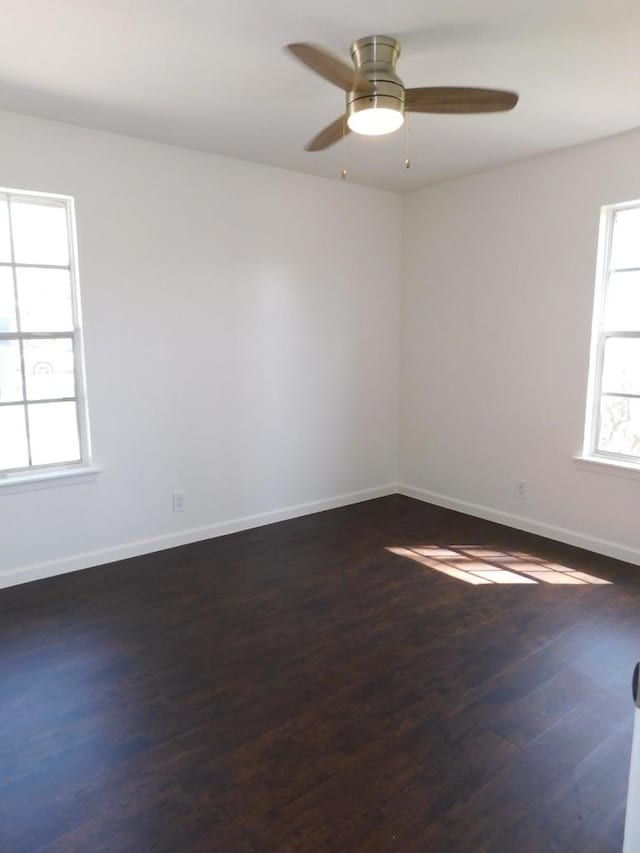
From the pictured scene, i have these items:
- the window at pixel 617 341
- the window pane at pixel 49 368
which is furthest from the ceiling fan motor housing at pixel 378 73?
the window pane at pixel 49 368

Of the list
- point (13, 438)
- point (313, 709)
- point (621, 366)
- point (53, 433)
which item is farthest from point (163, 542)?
point (621, 366)

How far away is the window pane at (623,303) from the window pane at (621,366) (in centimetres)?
9

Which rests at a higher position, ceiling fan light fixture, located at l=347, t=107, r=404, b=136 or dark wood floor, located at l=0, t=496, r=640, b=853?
ceiling fan light fixture, located at l=347, t=107, r=404, b=136

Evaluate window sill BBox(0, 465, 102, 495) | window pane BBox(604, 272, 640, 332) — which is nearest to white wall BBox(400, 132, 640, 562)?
window pane BBox(604, 272, 640, 332)

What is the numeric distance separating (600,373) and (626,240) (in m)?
0.85

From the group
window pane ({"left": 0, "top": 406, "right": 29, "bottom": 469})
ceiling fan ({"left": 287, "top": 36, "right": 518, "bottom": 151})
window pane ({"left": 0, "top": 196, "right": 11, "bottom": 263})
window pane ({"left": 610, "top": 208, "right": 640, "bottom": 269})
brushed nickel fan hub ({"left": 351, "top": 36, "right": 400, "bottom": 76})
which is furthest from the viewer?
window pane ({"left": 610, "top": 208, "right": 640, "bottom": 269})

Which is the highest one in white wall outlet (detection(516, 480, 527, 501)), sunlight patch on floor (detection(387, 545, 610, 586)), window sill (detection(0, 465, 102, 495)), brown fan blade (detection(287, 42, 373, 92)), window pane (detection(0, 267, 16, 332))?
brown fan blade (detection(287, 42, 373, 92))

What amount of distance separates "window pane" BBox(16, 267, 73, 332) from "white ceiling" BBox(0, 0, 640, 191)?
33.6 inches

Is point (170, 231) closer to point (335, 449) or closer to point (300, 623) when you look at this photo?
point (335, 449)

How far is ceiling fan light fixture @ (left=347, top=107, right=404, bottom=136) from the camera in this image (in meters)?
2.02

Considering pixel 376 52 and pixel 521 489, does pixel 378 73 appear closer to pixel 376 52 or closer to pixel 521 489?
pixel 376 52

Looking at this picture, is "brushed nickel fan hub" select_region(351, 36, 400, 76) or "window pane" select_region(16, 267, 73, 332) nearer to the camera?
"brushed nickel fan hub" select_region(351, 36, 400, 76)

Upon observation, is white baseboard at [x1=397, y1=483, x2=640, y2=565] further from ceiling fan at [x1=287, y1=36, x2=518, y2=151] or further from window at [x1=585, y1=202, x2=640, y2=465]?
ceiling fan at [x1=287, y1=36, x2=518, y2=151]

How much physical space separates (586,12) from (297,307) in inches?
102
